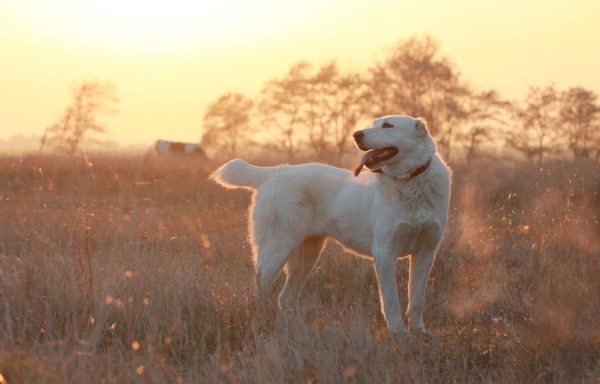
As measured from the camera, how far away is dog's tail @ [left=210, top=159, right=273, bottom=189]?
5.57m

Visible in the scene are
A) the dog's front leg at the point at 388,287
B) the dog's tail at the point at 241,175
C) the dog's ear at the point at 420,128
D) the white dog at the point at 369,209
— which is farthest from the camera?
the dog's tail at the point at 241,175

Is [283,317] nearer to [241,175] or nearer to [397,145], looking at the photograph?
[397,145]

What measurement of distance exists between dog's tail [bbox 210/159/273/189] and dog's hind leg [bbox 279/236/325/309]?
0.62 meters

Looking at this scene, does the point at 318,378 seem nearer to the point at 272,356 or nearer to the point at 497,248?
the point at 272,356

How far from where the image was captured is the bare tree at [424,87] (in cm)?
3184

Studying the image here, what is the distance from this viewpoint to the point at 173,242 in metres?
7.27

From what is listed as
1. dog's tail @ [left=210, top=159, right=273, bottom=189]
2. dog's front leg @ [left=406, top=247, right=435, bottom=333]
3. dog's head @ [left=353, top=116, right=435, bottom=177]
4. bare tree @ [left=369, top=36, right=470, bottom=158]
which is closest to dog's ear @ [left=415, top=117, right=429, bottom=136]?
dog's head @ [left=353, top=116, right=435, bottom=177]

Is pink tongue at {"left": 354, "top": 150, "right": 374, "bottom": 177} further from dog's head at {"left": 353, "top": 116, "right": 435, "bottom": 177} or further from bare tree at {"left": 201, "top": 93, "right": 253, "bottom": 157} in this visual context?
bare tree at {"left": 201, "top": 93, "right": 253, "bottom": 157}

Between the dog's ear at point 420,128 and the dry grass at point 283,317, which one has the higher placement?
the dog's ear at point 420,128

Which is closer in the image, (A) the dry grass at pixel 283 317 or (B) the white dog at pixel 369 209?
(A) the dry grass at pixel 283 317

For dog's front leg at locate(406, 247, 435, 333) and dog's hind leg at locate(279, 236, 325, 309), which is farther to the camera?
dog's hind leg at locate(279, 236, 325, 309)

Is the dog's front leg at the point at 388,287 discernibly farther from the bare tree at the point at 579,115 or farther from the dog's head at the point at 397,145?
the bare tree at the point at 579,115

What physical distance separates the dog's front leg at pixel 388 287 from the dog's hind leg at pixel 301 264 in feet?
3.17

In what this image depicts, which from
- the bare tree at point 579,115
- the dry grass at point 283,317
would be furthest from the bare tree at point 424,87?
the dry grass at point 283,317
